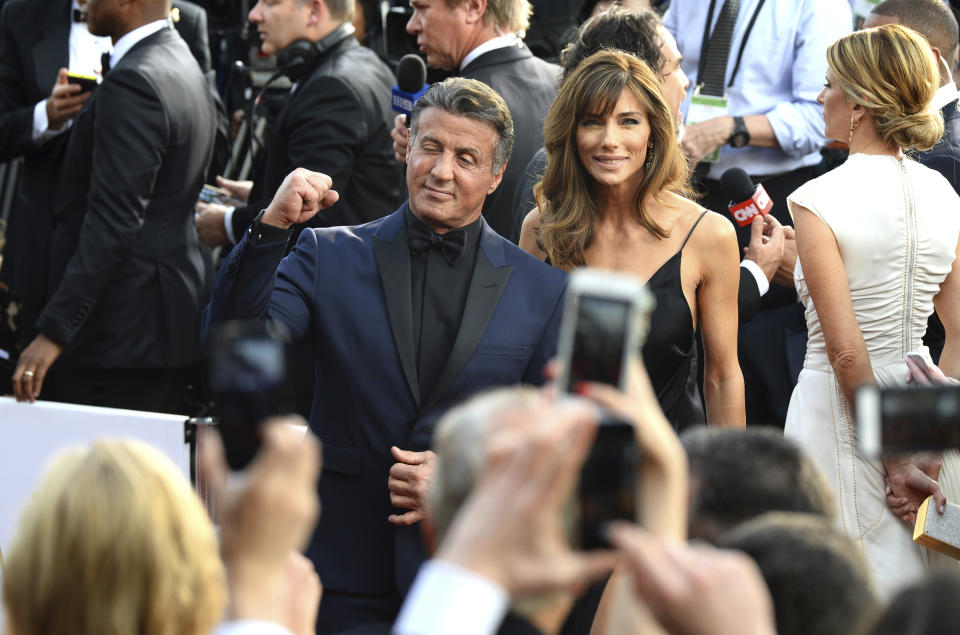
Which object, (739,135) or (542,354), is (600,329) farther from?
(739,135)

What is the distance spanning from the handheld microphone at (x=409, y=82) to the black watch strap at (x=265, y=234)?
93 centimetres

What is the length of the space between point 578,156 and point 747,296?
0.71m

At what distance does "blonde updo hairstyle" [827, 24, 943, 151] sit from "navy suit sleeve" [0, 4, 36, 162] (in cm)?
351

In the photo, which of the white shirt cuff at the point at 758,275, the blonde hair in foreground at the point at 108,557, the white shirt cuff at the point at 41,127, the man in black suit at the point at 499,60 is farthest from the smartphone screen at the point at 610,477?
the white shirt cuff at the point at 41,127

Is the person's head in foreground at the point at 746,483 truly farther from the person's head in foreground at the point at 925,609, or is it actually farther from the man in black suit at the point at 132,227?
the man in black suit at the point at 132,227

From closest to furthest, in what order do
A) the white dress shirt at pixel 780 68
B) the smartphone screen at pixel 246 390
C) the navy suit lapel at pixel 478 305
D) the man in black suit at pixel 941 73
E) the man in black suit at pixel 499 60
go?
1. the smartphone screen at pixel 246 390
2. the navy suit lapel at pixel 478 305
3. the man in black suit at pixel 941 73
4. the man in black suit at pixel 499 60
5. the white dress shirt at pixel 780 68

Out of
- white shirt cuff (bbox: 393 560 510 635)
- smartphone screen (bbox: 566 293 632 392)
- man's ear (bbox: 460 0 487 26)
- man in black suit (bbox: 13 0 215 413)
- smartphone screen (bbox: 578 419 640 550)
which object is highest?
man's ear (bbox: 460 0 487 26)

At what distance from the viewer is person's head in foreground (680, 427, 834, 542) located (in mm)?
1854

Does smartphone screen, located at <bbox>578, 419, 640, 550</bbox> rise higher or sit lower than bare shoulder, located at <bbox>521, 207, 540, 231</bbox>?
higher

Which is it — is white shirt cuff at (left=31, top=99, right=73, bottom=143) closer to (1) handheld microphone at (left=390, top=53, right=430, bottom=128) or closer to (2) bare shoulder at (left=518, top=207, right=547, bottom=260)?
(1) handheld microphone at (left=390, top=53, right=430, bottom=128)

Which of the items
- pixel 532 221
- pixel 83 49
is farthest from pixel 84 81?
pixel 532 221

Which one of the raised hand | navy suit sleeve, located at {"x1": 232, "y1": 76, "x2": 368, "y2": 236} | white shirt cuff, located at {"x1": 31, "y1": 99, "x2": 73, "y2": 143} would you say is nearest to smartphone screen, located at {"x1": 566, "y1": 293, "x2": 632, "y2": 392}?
the raised hand

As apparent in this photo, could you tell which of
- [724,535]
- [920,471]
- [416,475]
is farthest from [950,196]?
[724,535]

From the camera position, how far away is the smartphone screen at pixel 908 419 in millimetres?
1528
